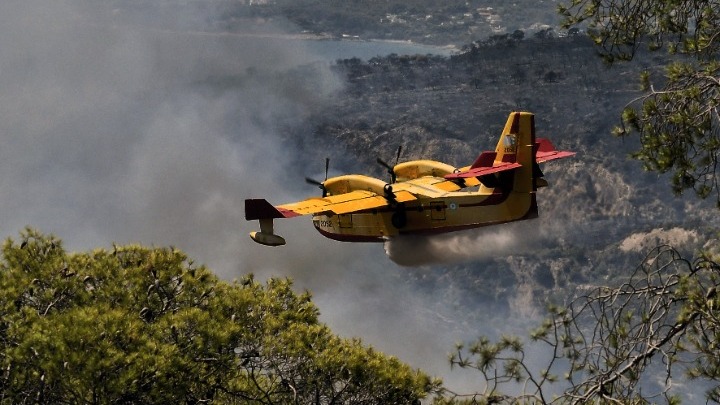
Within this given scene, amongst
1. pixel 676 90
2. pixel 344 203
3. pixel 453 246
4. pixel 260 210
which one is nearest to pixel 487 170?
pixel 344 203

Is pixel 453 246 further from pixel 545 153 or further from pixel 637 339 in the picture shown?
pixel 637 339

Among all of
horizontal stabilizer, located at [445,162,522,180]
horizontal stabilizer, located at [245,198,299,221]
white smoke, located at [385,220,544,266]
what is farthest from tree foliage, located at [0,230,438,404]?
white smoke, located at [385,220,544,266]

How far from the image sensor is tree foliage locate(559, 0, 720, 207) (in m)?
27.8

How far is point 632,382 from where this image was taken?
25.1 m

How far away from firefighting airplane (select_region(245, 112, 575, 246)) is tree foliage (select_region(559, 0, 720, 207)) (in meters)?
40.5

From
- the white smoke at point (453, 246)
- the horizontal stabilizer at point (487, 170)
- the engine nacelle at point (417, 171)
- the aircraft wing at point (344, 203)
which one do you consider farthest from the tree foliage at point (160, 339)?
the white smoke at point (453, 246)

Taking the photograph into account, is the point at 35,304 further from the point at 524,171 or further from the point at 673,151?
the point at 524,171

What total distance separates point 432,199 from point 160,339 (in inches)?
1578

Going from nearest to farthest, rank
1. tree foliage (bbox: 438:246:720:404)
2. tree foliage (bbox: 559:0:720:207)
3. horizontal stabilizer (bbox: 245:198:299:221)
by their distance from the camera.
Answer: tree foliage (bbox: 438:246:720:404) < tree foliage (bbox: 559:0:720:207) < horizontal stabilizer (bbox: 245:198:299:221)

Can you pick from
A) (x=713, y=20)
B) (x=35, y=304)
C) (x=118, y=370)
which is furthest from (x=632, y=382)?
(x=35, y=304)

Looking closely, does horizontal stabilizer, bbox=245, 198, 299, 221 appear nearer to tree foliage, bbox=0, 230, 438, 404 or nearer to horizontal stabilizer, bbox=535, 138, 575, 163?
horizontal stabilizer, bbox=535, 138, 575, 163

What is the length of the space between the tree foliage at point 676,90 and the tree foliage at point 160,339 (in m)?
11.6

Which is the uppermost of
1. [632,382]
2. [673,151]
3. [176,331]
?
[176,331]

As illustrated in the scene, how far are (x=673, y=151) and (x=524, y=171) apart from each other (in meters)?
46.8
